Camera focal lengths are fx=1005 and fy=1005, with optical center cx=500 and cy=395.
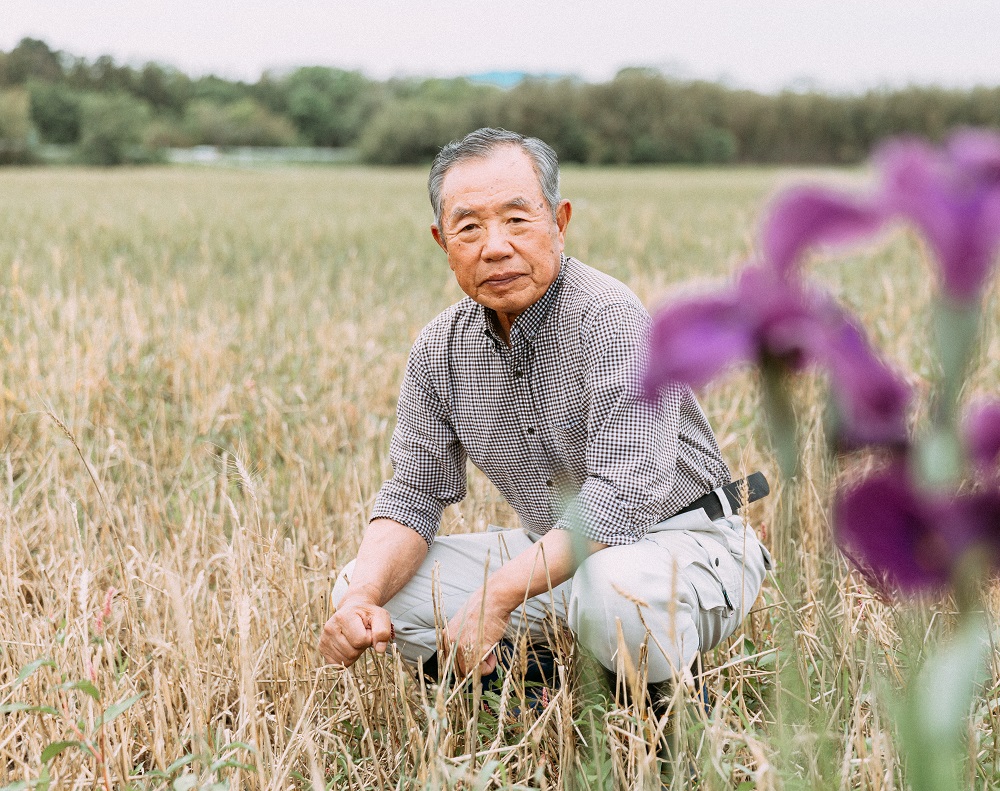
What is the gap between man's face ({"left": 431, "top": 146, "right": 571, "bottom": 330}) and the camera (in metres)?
1.75

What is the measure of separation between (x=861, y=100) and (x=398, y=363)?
53755 mm

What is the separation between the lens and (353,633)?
162 cm

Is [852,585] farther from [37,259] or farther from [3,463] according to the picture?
[37,259]

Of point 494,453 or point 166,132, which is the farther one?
point 166,132

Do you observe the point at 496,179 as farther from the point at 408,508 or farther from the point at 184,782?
the point at 184,782

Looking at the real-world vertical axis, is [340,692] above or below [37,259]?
below

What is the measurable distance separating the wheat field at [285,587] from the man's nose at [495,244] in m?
0.55

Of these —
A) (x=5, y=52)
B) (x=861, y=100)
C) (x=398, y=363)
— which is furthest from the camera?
(x=5, y=52)

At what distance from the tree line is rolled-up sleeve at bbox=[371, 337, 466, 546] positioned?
139ft

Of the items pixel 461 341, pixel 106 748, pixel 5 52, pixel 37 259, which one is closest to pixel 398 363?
pixel 461 341

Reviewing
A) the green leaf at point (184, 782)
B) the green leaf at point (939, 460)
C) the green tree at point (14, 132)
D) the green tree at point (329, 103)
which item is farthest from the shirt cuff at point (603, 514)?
the green tree at point (329, 103)

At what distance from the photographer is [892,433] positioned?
45 cm

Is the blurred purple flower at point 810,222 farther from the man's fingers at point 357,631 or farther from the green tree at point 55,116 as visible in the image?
the green tree at point 55,116

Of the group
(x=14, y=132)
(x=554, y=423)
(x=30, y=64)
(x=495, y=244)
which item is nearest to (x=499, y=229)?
(x=495, y=244)
